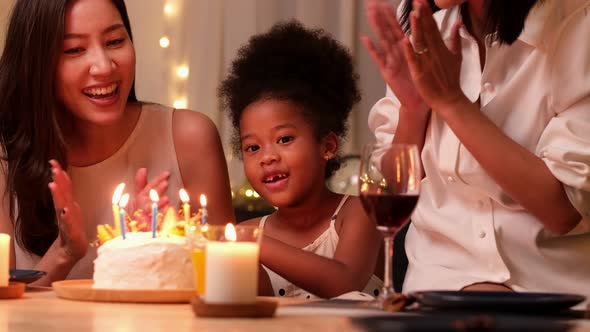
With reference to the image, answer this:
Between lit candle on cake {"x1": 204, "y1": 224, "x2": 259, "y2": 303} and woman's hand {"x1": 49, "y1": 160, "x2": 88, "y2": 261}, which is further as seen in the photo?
woman's hand {"x1": 49, "y1": 160, "x2": 88, "y2": 261}

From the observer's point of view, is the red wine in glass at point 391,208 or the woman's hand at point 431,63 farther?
the woman's hand at point 431,63

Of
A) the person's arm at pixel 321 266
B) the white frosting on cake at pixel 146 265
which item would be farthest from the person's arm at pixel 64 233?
the person's arm at pixel 321 266

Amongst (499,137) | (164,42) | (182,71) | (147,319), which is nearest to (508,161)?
(499,137)

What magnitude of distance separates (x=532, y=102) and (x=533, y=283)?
40 centimetres

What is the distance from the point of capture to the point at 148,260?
1.64 m

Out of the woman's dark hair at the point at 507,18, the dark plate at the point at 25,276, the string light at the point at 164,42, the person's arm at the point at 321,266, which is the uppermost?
the string light at the point at 164,42

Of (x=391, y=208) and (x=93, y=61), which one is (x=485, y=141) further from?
(x=93, y=61)

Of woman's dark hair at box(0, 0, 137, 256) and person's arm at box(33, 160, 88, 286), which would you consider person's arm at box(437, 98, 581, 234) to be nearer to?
person's arm at box(33, 160, 88, 286)

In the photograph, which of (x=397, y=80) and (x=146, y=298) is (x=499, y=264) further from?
(x=146, y=298)

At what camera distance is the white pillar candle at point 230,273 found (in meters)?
1.33

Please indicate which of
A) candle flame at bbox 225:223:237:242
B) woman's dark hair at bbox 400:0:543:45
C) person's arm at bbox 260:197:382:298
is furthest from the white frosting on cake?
woman's dark hair at bbox 400:0:543:45

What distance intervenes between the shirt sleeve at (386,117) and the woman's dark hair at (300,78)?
A: 48 cm

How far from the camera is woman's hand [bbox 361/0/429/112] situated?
1910mm

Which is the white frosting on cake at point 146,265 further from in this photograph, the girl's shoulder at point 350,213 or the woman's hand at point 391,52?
the girl's shoulder at point 350,213
